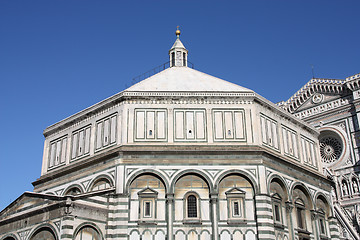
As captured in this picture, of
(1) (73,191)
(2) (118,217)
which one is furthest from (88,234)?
(1) (73,191)

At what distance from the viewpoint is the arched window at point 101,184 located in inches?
992

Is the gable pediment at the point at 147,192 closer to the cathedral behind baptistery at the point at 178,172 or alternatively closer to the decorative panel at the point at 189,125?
the cathedral behind baptistery at the point at 178,172

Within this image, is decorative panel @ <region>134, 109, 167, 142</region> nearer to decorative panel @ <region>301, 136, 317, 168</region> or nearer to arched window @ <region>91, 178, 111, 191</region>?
arched window @ <region>91, 178, 111, 191</region>

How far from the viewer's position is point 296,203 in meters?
27.0

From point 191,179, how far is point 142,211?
325cm

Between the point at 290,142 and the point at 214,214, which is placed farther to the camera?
the point at 290,142

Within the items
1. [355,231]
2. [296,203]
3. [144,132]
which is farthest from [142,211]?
[355,231]

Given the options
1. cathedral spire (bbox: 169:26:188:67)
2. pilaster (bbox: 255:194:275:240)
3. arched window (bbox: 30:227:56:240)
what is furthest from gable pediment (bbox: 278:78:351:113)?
arched window (bbox: 30:227:56:240)

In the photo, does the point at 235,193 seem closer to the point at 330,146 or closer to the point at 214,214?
the point at 214,214

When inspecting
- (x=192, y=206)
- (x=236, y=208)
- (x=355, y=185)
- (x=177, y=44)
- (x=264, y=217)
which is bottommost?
(x=264, y=217)

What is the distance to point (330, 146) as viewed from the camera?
161 feet

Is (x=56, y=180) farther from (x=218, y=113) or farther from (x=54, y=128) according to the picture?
(x=218, y=113)

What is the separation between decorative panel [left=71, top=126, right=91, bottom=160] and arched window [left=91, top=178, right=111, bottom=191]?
8.88 feet

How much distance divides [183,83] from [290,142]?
27.1 ft
